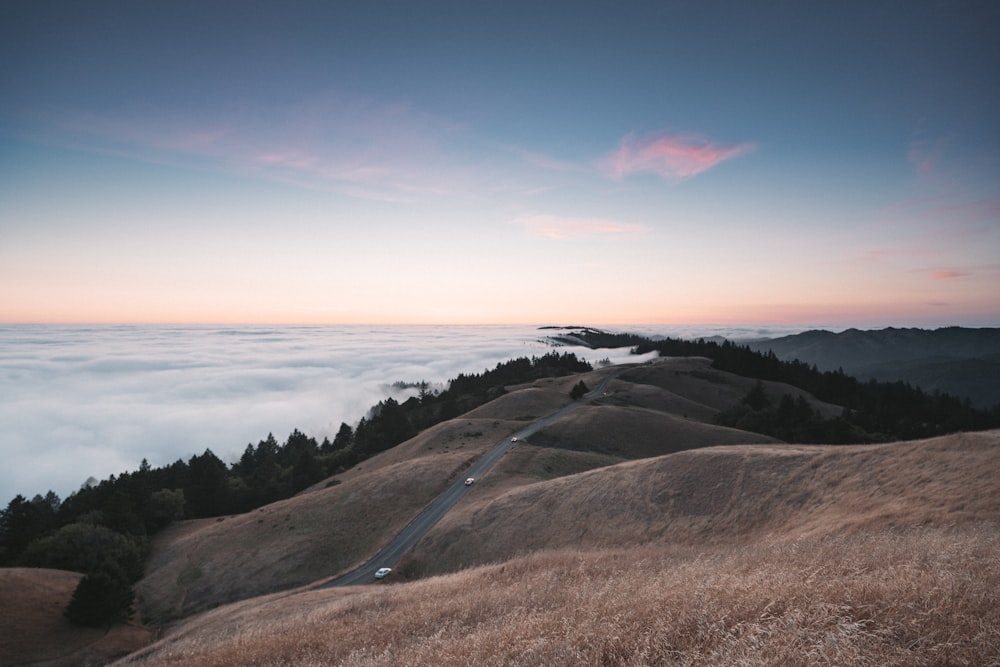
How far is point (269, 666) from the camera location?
1013 cm

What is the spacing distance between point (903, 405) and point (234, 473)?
164 m

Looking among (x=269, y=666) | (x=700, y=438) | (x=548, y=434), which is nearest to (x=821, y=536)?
(x=269, y=666)

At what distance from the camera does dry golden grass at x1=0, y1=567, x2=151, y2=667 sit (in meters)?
29.9

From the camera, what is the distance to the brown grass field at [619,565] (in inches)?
235

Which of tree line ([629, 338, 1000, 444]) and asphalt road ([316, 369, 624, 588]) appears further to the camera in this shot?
tree line ([629, 338, 1000, 444])

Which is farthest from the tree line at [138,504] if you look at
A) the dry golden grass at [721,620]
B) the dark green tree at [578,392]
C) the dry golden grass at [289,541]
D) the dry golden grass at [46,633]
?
the dry golden grass at [721,620]

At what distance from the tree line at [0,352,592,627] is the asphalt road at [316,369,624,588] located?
65.1 ft

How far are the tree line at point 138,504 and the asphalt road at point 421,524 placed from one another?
65.1 feet

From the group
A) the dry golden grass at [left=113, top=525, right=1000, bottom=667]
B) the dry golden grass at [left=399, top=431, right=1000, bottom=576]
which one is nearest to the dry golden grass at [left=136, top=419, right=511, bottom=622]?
the dry golden grass at [left=399, top=431, right=1000, bottom=576]

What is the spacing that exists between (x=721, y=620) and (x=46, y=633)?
48908 millimetres

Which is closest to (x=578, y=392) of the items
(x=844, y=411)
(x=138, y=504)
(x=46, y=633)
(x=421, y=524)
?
(x=844, y=411)

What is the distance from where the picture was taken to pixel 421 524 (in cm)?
4303

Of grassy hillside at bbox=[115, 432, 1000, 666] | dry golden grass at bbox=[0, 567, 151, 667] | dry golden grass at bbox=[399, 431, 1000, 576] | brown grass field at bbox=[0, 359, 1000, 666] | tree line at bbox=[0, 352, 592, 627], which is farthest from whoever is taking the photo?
tree line at bbox=[0, 352, 592, 627]

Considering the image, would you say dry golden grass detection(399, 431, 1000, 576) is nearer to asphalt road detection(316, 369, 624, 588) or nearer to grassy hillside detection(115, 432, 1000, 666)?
grassy hillside detection(115, 432, 1000, 666)
